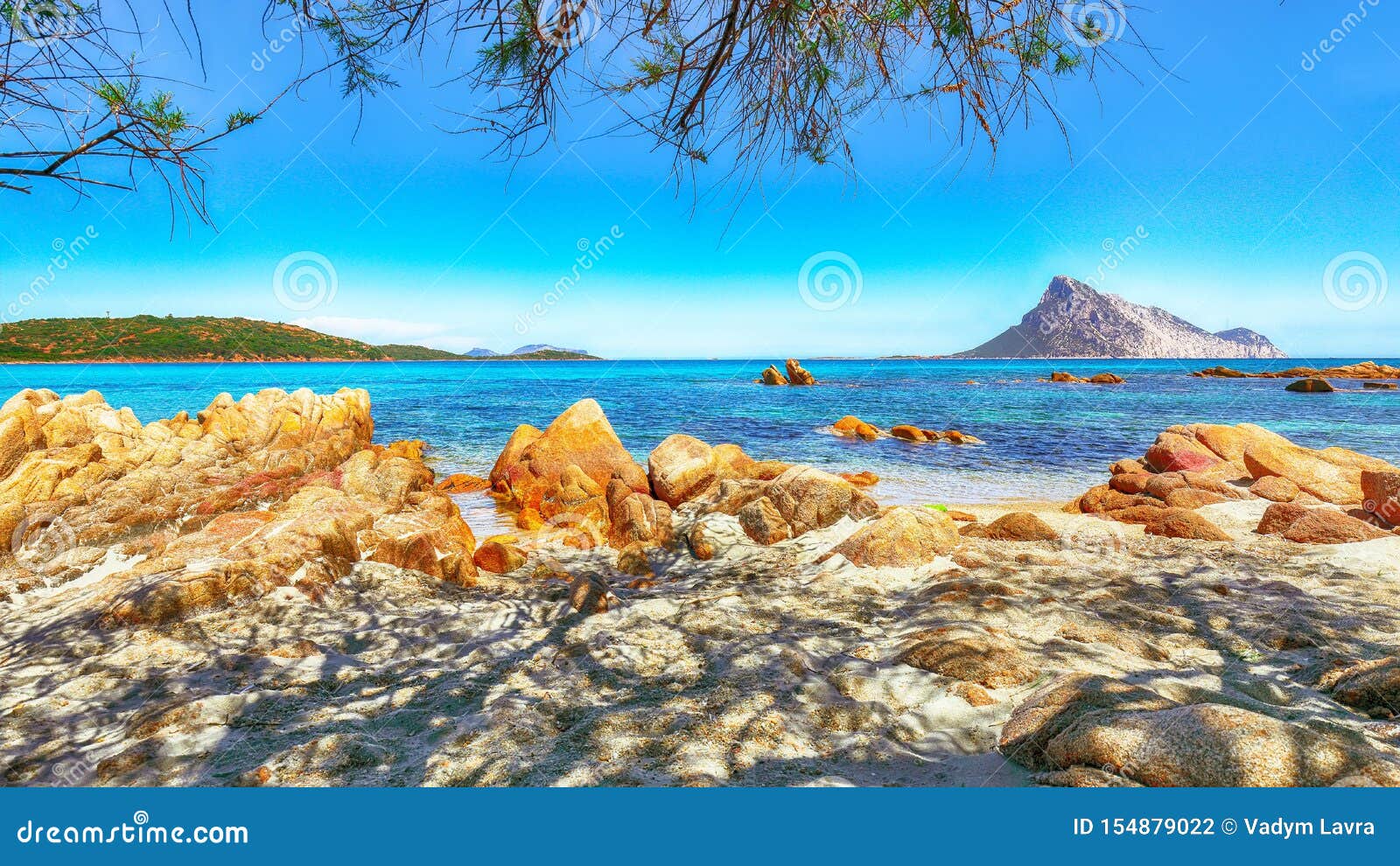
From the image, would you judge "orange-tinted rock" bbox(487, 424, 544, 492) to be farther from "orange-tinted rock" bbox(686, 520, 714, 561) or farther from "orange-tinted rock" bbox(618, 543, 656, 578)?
"orange-tinted rock" bbox(618, 543, 656, 578)

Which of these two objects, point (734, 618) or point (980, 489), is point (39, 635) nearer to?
point (734, 618)

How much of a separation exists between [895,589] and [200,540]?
7414 mm

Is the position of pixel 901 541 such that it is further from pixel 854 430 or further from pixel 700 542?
pixel 854 430

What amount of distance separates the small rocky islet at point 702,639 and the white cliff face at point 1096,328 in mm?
94219

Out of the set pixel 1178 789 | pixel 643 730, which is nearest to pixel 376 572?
pixel 643 730

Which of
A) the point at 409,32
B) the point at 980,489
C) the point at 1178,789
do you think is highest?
the point at 409,32

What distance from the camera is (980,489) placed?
41.6ft

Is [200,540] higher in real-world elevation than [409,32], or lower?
→ lower

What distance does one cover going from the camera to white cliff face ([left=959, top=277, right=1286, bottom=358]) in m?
94.3

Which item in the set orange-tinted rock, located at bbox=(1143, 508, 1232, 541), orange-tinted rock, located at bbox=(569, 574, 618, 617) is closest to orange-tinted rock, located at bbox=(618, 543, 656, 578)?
orange-tinted rock, located at bbox=(569, 574, 618, 617)

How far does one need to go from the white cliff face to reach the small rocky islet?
94219 mm

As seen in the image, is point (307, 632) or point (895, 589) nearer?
point (307, 632)

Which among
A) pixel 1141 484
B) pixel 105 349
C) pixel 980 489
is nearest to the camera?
pixel 1141 484

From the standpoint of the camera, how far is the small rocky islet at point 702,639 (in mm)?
2693
